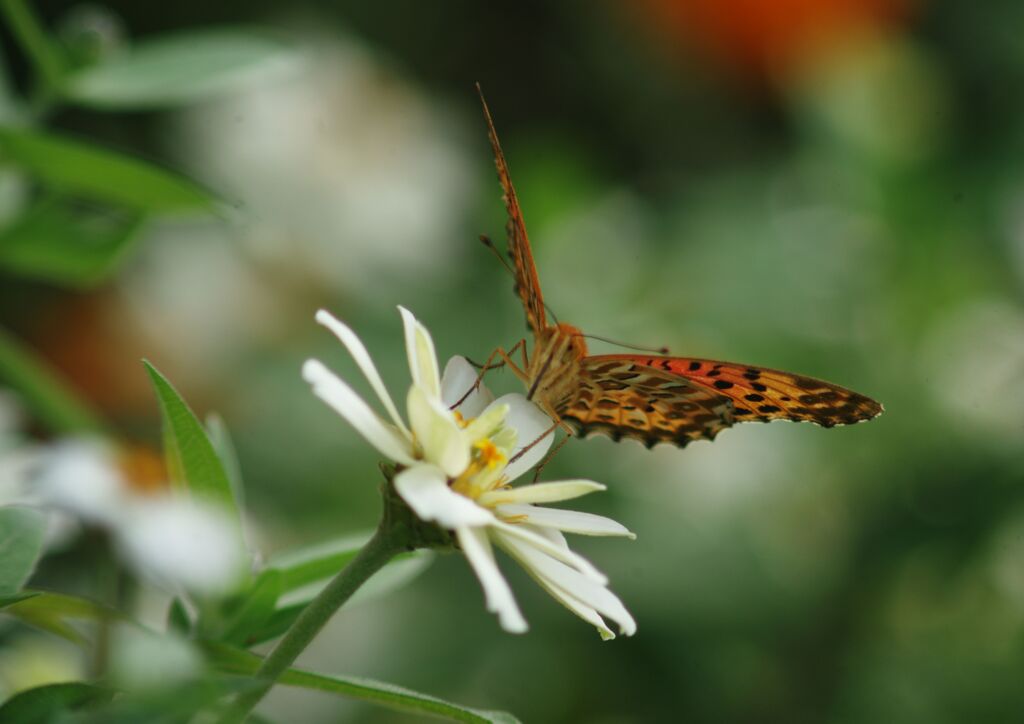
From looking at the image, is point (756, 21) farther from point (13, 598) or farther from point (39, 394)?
point (13, 598)

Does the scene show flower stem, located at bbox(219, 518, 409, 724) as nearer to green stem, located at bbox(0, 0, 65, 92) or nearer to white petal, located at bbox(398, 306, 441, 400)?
white petal, located at bbox(398, 306, 441, 400)

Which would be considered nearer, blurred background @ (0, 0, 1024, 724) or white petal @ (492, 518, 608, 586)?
white petal @ (492, 518, 608, 586)

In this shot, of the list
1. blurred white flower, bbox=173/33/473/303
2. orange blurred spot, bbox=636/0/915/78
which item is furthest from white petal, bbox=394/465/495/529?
orange blurred spot, bbox=636/0/915/78

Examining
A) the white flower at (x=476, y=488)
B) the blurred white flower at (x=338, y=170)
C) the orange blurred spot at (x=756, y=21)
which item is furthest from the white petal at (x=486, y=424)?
the orange blurred spot at (x=756, y=21)

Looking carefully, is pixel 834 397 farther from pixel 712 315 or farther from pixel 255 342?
pixel 255 342

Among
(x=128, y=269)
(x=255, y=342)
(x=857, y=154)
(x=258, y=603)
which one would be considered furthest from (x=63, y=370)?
(x=258, y=603)

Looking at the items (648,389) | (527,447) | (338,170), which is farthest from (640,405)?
(338,170)
